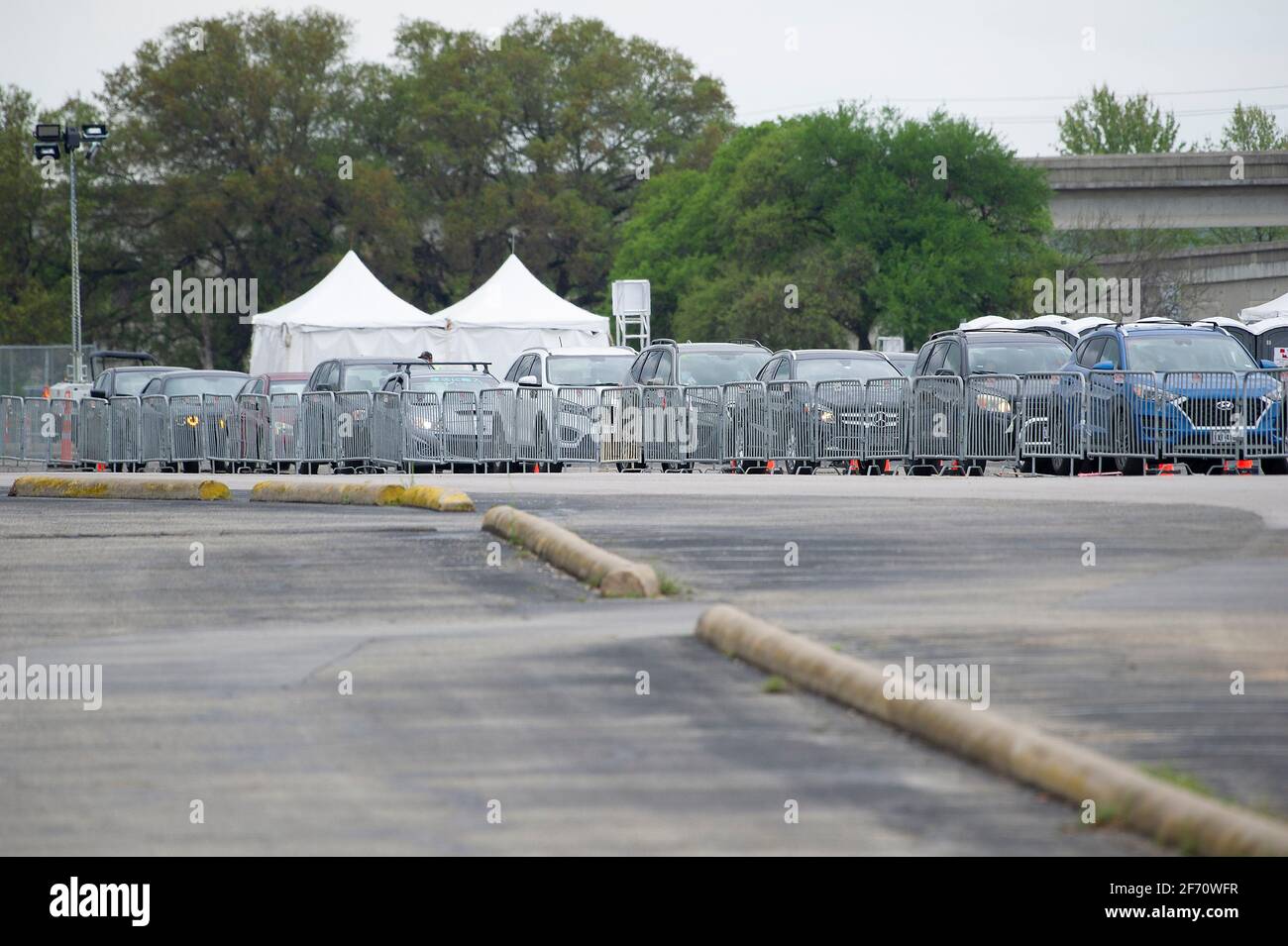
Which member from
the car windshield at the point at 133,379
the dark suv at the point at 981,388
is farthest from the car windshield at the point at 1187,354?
the car windshield at the point at 133,379

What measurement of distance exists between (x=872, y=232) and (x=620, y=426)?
40560 millimetres

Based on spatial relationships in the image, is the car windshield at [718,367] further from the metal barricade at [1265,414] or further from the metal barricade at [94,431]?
the metal barricade at [94,431]

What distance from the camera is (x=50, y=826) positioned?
652cm

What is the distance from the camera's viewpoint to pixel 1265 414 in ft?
81.9

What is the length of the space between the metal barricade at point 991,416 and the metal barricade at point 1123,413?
1152mm

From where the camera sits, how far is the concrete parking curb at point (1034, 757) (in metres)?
5.71

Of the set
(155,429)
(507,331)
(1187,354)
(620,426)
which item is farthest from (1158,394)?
(507,331)

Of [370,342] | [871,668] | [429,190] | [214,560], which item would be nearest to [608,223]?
[429,190]

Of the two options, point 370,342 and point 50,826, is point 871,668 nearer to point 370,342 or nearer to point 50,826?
point 50,826

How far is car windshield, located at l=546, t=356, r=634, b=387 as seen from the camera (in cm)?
3119

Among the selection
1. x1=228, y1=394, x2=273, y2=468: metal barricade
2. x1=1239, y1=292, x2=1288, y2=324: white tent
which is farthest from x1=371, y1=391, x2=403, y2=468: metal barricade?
x1=1239, y1=292, x2=1288, y2=324: white tent

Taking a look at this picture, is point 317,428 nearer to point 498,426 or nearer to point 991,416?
point 498,426

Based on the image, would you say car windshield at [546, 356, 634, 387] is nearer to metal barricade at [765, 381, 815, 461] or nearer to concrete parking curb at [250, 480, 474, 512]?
metal barricade at [765, 381, 815, 461]

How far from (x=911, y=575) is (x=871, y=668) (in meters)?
4.00
